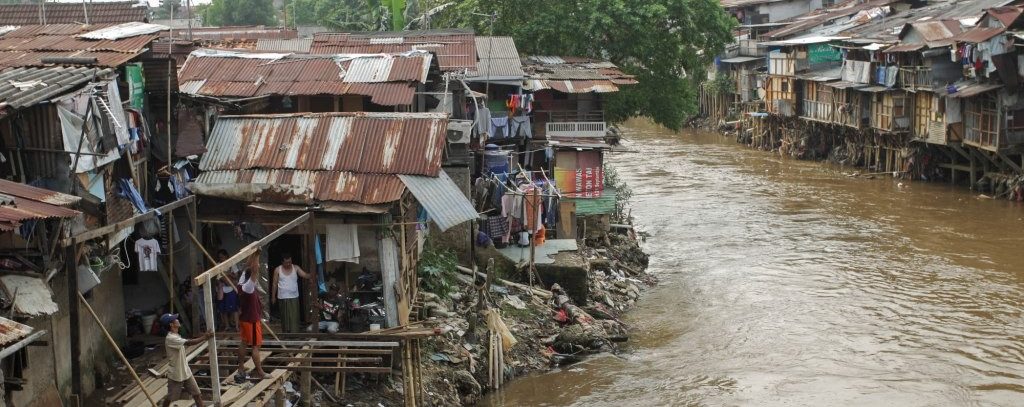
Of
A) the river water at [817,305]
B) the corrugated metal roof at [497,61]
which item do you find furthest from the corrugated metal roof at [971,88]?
the corrugated metal roof at [497,61]

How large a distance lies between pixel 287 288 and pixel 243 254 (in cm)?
220

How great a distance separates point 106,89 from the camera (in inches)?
462

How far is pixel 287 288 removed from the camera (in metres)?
12.5

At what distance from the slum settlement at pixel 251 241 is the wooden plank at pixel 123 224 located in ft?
0.09

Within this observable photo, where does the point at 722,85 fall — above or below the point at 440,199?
above

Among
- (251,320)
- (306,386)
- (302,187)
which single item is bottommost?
(306,386)

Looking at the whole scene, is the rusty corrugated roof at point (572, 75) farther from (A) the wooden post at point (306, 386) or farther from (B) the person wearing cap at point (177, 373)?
(B) the person wearing cap at point (177, 373)

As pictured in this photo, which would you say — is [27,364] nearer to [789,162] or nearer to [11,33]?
[11,33]

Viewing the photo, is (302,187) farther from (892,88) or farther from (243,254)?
(892,88)

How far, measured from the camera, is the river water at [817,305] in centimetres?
1584

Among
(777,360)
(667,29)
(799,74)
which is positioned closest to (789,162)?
(799,74)

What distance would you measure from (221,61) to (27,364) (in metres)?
8.08

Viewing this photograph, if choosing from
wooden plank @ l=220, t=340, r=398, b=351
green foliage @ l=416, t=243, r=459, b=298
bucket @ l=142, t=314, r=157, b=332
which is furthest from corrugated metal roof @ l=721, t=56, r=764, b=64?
bucket @ l=142, t=314, r=157, b=332

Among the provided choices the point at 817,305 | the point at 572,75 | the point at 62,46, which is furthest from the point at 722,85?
the point at 62,46
